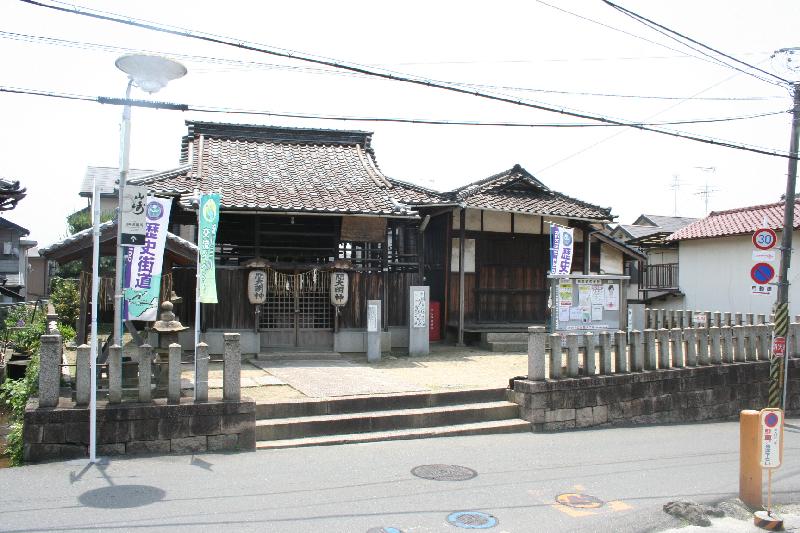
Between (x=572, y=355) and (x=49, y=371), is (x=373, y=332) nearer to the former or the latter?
(x=572, y=355)

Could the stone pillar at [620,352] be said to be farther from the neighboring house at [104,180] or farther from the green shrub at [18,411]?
the neighboring house at [104,180]

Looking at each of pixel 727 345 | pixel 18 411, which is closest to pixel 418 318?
pixel 727 345

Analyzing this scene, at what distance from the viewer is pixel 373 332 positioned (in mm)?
14695

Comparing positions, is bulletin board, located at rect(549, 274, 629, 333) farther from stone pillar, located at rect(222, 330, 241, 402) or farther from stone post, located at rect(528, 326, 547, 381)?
stone pillar, located at rect(222, 330, 241, 402)

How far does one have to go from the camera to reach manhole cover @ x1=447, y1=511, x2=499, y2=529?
251 inches

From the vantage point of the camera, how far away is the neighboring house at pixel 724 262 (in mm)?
24172

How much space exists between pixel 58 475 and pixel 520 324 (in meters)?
13.1

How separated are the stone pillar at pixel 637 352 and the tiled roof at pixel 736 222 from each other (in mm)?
14179

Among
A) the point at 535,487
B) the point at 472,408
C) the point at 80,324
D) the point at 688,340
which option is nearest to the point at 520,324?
the point at 688,340

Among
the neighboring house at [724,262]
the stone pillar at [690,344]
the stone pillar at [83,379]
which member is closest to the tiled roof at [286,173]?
the stone pillar at [83,379]

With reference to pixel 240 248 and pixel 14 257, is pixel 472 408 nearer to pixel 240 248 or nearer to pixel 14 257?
pixel 240 248

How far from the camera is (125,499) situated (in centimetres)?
657

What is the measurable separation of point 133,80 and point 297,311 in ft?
26.5

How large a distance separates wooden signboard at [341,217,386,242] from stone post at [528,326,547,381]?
5786mm
